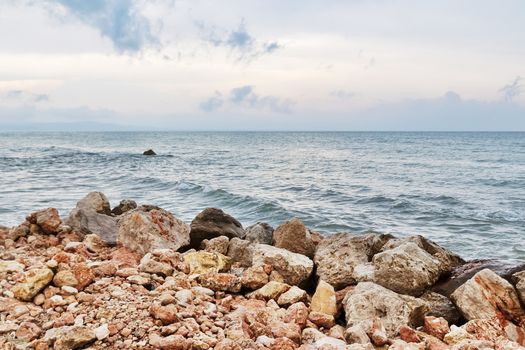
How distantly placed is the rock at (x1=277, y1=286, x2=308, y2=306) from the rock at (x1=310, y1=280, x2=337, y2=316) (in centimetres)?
18

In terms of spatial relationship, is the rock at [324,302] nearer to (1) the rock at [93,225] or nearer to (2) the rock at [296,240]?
(2) the rock at [296,240]

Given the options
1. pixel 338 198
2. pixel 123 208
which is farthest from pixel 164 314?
pixel 338 198

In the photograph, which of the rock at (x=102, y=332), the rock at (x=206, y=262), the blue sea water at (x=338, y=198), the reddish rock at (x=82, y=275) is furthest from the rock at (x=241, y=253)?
the blue sea water at (x=338, y=198)

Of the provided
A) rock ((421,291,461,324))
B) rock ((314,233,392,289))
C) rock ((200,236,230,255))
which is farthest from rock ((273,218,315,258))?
rock ((421,291,461,324))

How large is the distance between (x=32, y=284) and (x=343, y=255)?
4.95 meters

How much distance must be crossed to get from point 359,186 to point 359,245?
62.7 ft

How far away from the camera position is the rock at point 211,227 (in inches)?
384

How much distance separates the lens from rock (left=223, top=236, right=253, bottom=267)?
855cm

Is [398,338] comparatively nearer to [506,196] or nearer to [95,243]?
[95,243]

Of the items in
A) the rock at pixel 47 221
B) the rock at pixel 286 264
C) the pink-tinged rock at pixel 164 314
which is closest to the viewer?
the pink-tinged rock at pixel 164 314

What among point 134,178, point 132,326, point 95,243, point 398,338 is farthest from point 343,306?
point 134,178

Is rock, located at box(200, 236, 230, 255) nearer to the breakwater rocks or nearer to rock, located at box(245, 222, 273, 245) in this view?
the breakwater rocks

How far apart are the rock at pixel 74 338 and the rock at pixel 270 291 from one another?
8.09 feet

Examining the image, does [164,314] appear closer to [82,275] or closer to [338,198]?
[82,275]
